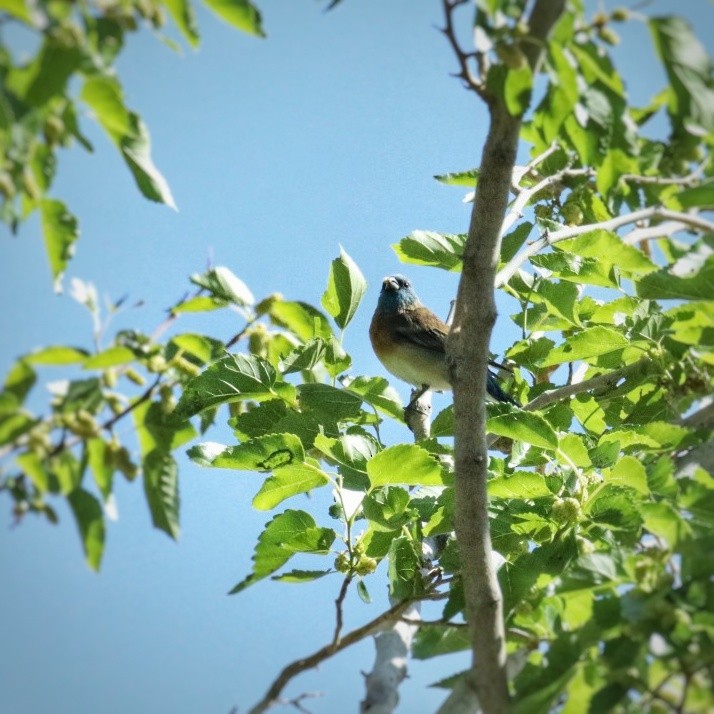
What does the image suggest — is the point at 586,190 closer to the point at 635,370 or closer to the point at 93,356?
the point at 635,370

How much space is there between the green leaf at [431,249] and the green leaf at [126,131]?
152cm

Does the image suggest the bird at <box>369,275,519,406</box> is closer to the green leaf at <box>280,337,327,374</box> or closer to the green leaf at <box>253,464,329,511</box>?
the green leaf at <box>280,337,327,374</box>

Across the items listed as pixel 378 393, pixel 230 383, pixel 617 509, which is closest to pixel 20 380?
pixel 230 383

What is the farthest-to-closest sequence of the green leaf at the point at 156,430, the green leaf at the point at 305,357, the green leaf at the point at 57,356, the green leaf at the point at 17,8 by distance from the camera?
the green leaf at the point at 305,357 < the green leaf at the point at 156,430 < the green leaf at the point at 57,356 < the green leaf at the point at 17,8

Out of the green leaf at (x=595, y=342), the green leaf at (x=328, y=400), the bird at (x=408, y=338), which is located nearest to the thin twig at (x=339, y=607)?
the green leaf at (x=328, y=400)

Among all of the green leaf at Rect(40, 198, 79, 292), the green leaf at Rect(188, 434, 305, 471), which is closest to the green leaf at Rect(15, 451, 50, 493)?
the green leaf at Rect(40, 198, 79, 292)

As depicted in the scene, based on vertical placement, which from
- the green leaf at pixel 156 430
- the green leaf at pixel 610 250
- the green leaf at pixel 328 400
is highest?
the green leaf at pixel 610 250

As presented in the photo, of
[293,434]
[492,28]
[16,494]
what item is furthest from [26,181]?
[293,434]

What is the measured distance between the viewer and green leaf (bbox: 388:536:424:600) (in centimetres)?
344

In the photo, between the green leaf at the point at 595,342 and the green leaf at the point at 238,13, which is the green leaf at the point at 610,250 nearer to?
the green leaf at the point at 595,342

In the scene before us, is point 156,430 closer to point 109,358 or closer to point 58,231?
point 109,358

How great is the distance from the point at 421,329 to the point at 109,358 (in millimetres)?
5428

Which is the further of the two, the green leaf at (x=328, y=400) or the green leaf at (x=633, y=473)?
the green leaf at (x=328, y=400)

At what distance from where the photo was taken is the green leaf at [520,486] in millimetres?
3207
